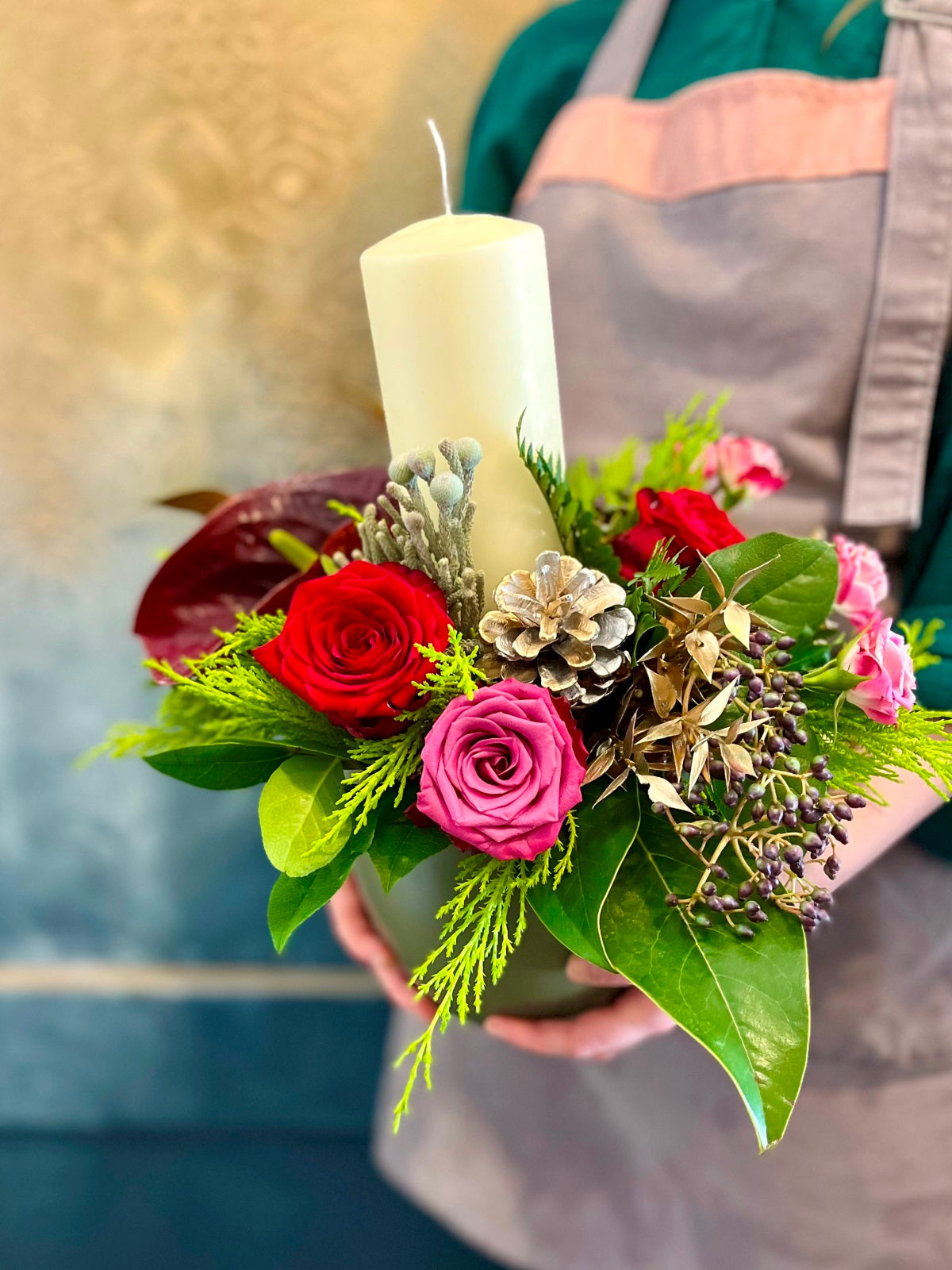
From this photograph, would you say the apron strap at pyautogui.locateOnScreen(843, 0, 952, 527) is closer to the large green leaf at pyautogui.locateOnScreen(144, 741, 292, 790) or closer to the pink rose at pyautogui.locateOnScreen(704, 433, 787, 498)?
the pink rose at pyautogui.locateOnScreen(704, 433, 787, 498)

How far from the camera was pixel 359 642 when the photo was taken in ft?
0.99

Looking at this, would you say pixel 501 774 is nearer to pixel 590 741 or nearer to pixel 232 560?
pixel 590 741

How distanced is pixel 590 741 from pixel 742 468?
0.17 metres

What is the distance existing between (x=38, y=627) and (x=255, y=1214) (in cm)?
67

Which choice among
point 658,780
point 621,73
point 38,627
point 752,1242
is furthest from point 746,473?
point 38,627

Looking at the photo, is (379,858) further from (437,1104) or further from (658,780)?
(437,1104)

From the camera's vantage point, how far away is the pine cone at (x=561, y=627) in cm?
30

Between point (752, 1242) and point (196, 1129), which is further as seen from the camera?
point (196, 1129)

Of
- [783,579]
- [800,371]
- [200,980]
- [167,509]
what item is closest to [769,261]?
[800,371]

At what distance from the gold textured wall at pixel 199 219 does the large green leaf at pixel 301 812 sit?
0.51 meters

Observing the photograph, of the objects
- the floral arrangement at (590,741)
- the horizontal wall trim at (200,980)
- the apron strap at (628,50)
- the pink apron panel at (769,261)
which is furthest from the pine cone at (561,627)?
the horizontal wall trim at (200,980)

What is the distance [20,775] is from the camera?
937mm

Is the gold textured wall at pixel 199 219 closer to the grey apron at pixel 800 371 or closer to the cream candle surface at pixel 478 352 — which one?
the grey apron at pixel 800 371

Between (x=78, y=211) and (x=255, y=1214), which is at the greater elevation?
(x=78, y=211)
